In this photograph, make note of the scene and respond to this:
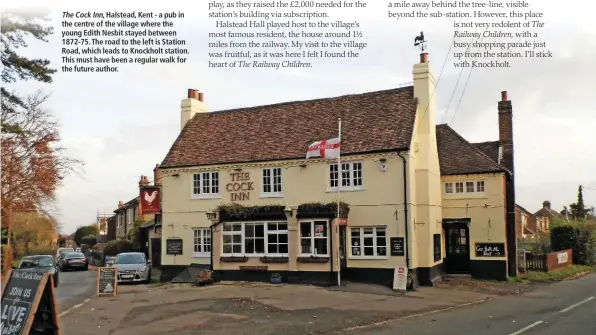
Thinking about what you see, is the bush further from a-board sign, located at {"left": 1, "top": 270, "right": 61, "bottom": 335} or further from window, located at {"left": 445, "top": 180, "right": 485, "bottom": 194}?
a-board sign, located at {"left": 1, "top": 270, "right": 61, "bottom": 335}

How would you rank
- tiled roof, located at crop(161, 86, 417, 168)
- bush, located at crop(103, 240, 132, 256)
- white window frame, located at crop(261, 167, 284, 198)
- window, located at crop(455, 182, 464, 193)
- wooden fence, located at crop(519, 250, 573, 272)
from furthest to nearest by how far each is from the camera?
bush, located at crop(103, 240, 132, 256) < wooden fence, located at crop(519, 250, 573, 272) < window, located at crop(455, 182, 464, 193) < white window frame, located at crop(261, 167, 284, 198) < tiled roof, located at crop(161, 86, 417, 168)

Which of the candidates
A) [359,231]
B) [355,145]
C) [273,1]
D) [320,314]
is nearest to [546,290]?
[359,231]

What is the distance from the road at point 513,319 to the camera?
13.1 meters

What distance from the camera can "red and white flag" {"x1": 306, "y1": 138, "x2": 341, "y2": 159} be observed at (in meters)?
22.5

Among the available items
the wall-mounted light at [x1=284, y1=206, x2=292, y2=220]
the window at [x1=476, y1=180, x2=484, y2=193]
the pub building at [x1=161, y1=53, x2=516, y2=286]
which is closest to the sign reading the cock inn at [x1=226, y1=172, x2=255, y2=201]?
the pub building at [x1=161, y1=53, x2=516, y2=286]

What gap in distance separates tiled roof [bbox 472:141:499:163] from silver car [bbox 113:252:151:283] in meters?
18.8

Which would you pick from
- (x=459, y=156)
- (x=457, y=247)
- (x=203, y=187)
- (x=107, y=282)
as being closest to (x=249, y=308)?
(x=107, y=282)

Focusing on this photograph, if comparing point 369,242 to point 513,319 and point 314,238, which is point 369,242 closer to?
point 314,238

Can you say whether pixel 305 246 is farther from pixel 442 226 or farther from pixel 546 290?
pixel 546 290

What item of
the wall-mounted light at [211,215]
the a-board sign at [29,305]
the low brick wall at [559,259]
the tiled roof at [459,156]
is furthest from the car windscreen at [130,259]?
the low brick wall at [559,259]

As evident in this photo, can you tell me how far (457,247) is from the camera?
2747 cm

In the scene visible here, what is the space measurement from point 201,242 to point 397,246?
9620mm

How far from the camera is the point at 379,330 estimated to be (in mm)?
13375

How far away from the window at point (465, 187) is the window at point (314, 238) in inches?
321
